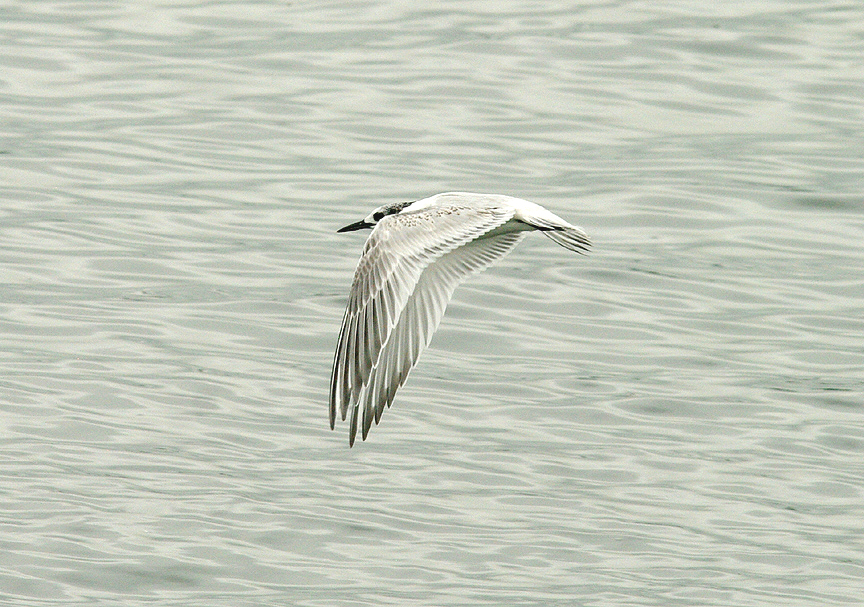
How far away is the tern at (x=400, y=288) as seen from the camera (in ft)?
25.6

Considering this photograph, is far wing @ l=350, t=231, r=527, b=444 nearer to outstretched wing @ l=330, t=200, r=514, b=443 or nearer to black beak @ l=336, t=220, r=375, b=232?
outstretched wing @ l=330, t=200, r=514, b=443

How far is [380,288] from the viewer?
7.82 meters

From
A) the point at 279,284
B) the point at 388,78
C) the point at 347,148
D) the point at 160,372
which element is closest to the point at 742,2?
the point at 388,78

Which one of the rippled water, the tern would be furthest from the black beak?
the rippled water

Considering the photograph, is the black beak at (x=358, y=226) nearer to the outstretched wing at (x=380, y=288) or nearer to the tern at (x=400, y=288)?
the tern at (x=400, y=288)

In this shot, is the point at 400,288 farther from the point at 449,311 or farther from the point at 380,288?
the point at 449,311

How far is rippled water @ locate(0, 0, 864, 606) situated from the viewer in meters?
7.98

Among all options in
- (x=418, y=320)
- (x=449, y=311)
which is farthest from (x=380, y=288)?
(x=449, y=311)

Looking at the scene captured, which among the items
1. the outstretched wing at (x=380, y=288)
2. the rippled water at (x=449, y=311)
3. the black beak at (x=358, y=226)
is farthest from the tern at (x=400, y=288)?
the rippled water at (x=449, y=311)

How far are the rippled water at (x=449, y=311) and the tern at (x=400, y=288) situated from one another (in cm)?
62

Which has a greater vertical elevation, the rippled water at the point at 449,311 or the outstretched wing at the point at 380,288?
the outstretched wing at the point at 380,288

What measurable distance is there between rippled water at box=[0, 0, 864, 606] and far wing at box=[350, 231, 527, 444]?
57 centimetres

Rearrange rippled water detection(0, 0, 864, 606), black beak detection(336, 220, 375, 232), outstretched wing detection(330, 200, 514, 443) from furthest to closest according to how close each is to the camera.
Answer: black beak detection(336, 220, 375, 232)
rippled water detection(0, 0, 864, 606)
outstretched wing detection(330, 200, 514, 443)

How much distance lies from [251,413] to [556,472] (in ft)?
5.26
